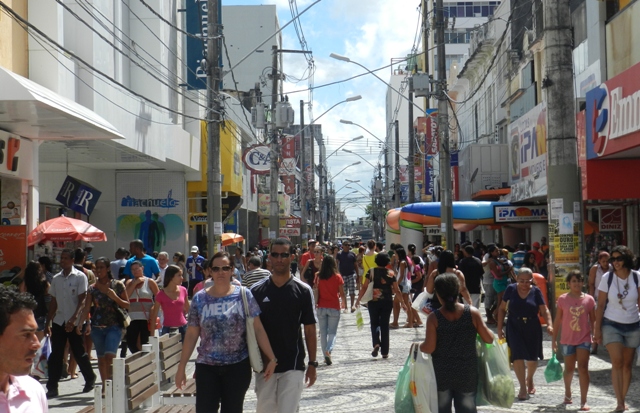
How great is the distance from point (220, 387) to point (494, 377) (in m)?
2.17

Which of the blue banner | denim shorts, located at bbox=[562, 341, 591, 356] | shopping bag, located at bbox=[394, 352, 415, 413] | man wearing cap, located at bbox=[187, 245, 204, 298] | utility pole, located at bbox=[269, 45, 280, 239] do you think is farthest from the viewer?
utility pole, located at bbox=[269, 45, 280, 239]

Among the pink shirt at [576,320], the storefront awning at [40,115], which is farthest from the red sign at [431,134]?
the pink shirt at [576,320]

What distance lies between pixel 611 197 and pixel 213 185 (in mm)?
9501

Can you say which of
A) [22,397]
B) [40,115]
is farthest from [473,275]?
[22,397]

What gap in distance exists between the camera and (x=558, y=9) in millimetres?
13539

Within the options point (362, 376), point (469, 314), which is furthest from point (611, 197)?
point (469, 314)

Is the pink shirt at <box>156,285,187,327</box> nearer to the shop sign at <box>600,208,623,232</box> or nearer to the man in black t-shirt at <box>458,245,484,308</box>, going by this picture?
the man in black t-shirt at <box>458,245,484,308</box>

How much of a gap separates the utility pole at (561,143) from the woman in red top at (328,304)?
3.15m

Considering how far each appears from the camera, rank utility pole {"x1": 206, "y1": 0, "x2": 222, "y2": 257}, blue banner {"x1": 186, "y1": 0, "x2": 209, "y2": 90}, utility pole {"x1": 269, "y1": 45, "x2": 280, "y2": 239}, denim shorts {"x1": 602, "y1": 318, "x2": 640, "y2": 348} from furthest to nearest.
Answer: utility pole {"x1": 269, "y1": 45, "x2": 280, "y2": 239} → blue banner {"x1": 186, "y1": 0, "x2": 209, "y2": 90} → utility pole {"x1": 206, "y1": 0, "x2": 222, "y2": 257} → denim shorts {"x1": 602, "y1": 318, "x2": 640, "y2": 348}

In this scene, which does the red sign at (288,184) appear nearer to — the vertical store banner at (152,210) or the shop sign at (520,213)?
the vertical store banner at (152,210)

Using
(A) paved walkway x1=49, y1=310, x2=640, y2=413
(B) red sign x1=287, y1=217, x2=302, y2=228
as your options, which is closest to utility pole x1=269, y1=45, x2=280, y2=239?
(B) red sign x1=287, y1=217, x2=302, y2=228

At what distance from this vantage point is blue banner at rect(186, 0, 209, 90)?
31.4m

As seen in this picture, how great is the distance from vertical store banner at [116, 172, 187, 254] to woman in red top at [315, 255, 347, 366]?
18.9 meters

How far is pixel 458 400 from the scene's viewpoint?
7609 millimetres
